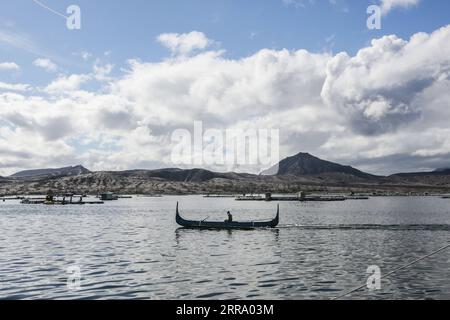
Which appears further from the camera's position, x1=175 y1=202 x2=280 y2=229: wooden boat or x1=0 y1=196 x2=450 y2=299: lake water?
x1=175 y1=202 x2=280 y2=229: wooden boat

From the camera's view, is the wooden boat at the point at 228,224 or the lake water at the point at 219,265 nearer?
the lake water at the point at 219,265

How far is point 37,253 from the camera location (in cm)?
4822

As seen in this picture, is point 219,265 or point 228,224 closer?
point 219,265

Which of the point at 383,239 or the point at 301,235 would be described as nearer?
the point at 383,239

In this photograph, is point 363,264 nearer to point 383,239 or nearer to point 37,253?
point 383,239

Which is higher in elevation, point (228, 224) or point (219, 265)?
point (228, 224)

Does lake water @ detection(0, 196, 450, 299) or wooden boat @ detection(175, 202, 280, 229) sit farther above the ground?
wooden boat @ detection(175, 202, 280, 229)

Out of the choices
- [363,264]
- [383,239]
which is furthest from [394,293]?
[383,239]

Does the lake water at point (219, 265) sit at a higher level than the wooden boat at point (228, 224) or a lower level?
lower
